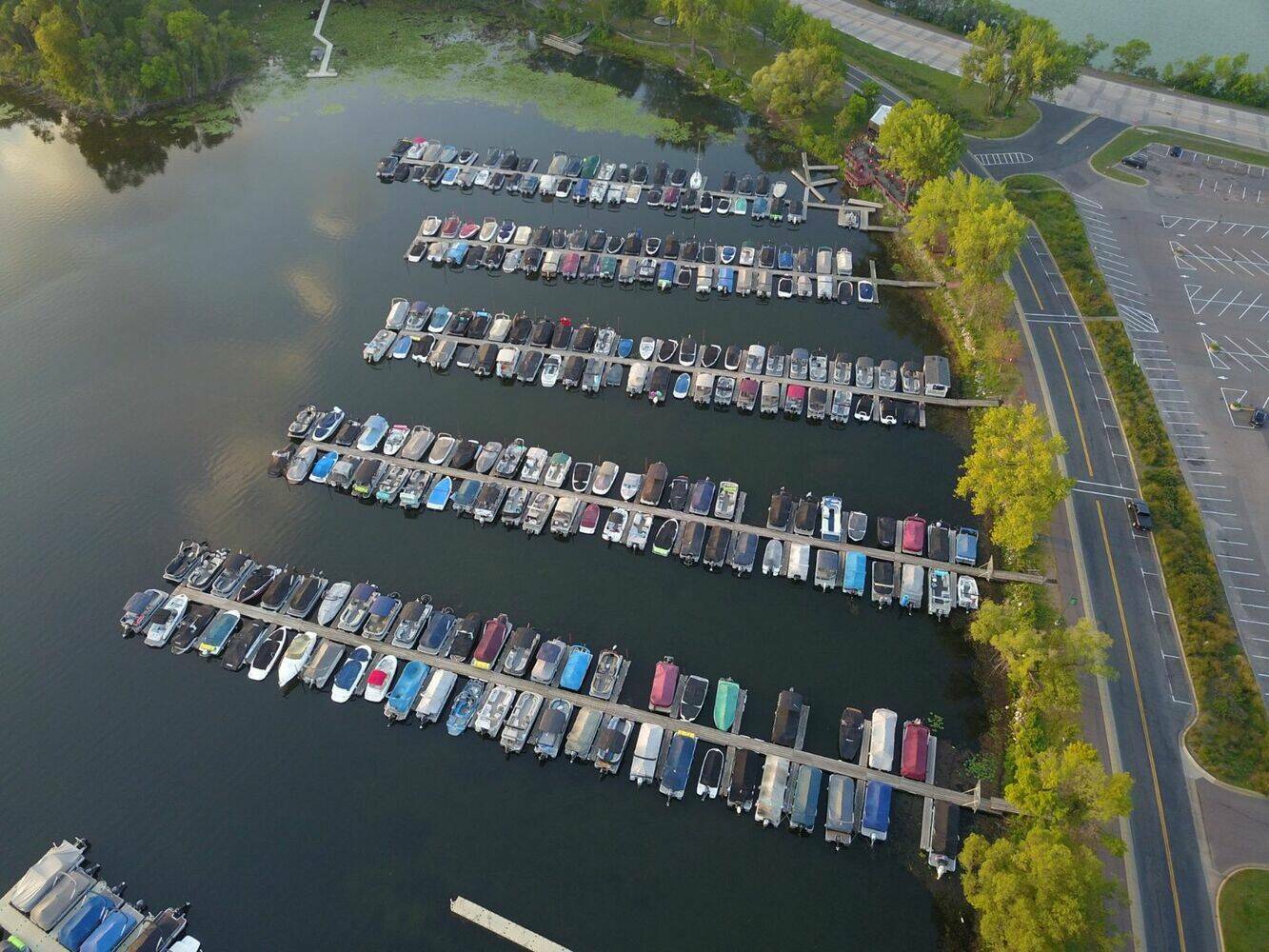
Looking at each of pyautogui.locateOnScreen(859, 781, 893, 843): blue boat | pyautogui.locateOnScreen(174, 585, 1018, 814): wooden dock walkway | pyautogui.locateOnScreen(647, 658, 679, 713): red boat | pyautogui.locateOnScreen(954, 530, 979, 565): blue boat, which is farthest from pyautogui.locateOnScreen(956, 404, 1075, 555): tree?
pyautogui.locateOnScreen(647, 658, 679, 713): red boat

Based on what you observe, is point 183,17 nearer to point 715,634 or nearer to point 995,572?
point 715,634

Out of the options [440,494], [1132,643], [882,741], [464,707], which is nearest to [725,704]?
[882,741]

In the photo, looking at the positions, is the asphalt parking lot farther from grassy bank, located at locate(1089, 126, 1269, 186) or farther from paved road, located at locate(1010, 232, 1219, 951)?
paved road, located at locate(1010, 232, 1219, 951)

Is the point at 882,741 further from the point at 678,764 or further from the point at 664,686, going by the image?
the point at 664,686

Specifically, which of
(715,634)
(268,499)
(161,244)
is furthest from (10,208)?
(715,634)

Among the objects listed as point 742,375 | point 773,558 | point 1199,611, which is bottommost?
point 773,558

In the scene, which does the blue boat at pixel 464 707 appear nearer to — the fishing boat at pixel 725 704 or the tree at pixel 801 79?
the fishing boat at pixel 725 704
